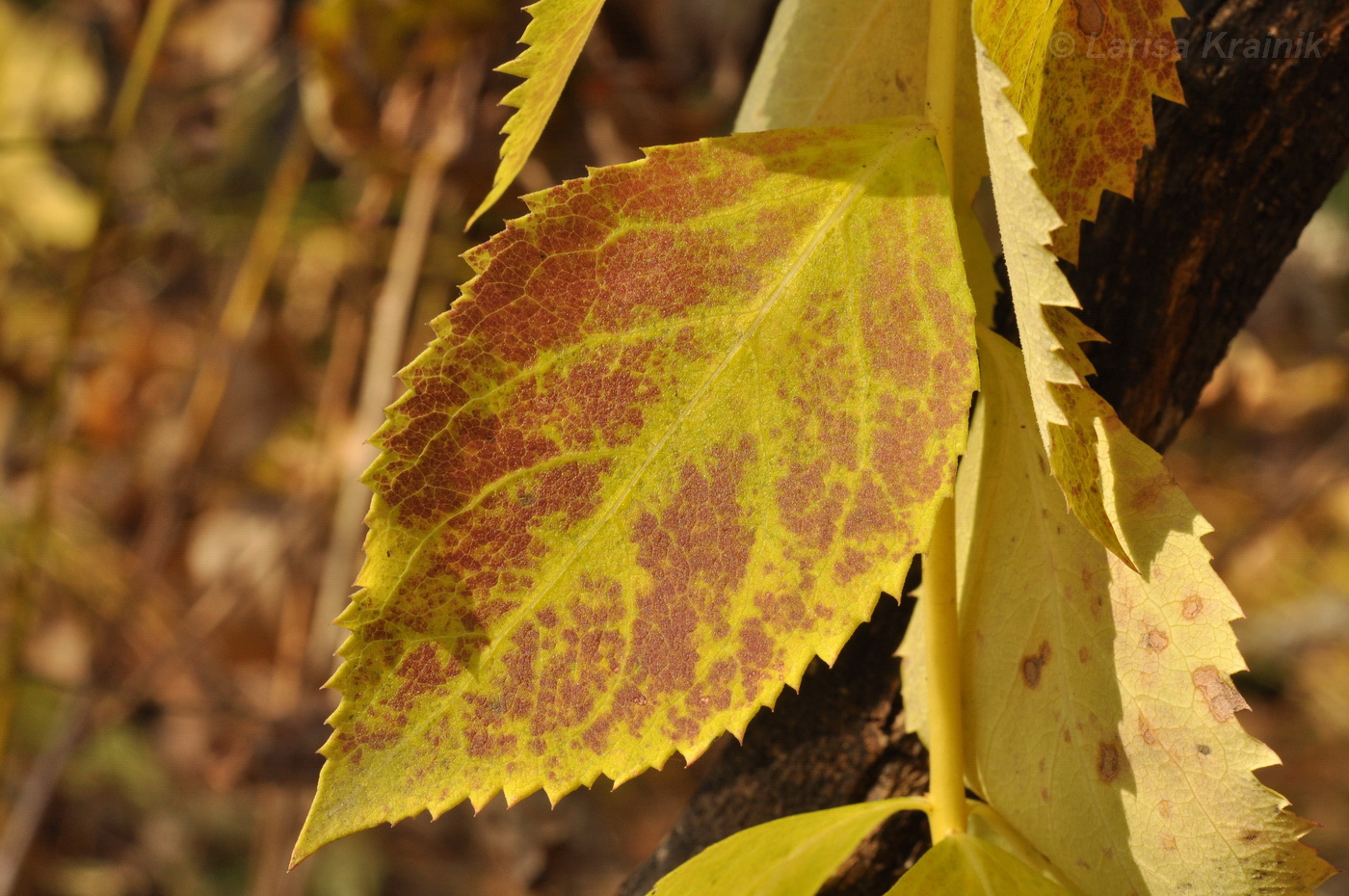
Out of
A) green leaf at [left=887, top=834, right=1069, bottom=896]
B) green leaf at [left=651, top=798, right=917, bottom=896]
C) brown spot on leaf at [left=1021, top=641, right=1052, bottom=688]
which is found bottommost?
green leaf at [left=651, top=798, right=917, bottom=896]

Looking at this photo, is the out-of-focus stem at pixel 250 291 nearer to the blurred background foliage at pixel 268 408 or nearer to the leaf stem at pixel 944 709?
the blurred background foliage at pixel 268 408

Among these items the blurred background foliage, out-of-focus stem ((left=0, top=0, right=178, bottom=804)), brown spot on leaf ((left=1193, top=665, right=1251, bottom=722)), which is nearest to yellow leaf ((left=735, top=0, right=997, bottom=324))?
brown spot on leaf ((left=1193, top=665, right=1251, bottom=722))

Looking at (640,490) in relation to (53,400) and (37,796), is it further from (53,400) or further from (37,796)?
(37,796)

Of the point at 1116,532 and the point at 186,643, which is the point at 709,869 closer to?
the point at 1116,532

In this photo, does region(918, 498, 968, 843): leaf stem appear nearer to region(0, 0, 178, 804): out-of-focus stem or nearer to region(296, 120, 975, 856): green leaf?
region(296, 120, 975, 856): green leaf

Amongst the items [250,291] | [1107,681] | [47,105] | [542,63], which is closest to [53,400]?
[250,291]

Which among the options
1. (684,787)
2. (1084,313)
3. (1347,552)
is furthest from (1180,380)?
(1347,552)

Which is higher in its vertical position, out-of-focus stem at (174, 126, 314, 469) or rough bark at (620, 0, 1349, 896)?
rough bark at (620, 0, 1349, 896)
